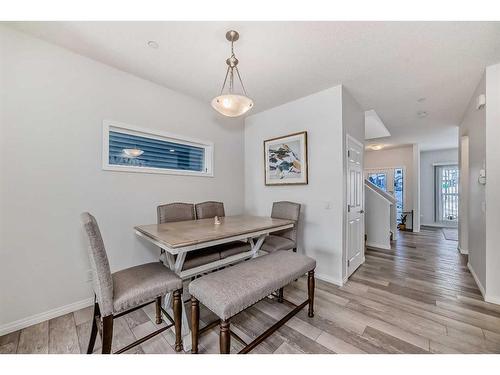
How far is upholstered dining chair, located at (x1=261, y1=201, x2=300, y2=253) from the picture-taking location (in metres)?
2.46

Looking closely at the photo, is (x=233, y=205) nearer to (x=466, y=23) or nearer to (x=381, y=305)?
(x=381, y=305)

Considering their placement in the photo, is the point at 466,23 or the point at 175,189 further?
the point at 175,189

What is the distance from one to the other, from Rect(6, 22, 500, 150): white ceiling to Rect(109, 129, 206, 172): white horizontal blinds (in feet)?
2.38

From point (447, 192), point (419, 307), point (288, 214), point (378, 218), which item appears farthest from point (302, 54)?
point (447, 192)

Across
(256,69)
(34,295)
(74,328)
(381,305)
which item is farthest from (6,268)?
(381,305)

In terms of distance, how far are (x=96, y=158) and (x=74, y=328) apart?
154 centimetres

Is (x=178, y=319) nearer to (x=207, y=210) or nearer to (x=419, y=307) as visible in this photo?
(x=207, y=210)

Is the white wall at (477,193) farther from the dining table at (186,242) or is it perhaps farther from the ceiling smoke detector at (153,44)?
the ceiling smoke detector at (153,44)

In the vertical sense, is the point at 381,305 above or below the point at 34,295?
below

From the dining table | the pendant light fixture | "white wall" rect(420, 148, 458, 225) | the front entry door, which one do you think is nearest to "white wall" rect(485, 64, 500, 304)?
the front entry door

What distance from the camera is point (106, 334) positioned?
47.2 inches

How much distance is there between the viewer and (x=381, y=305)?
6.76 ft
